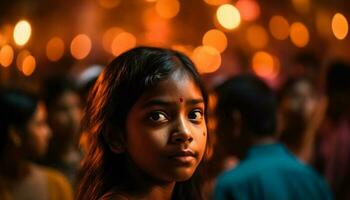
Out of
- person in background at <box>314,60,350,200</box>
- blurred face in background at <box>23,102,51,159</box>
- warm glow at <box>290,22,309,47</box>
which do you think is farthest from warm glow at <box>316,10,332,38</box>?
blurred face in background at <box>23,102,51,159</box>

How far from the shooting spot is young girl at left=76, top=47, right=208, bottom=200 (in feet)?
7.91

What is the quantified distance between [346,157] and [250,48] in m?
7.02

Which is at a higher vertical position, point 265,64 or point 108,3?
point 108,3

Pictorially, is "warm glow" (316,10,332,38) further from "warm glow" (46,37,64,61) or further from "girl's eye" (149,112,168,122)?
"girl's eye" (149,112,168,122)

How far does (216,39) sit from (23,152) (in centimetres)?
A: 947

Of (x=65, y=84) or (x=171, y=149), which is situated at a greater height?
(x=171, y=149)

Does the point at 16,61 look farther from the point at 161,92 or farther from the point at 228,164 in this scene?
the point at 161,92

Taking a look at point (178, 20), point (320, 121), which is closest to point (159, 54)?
point (320, 121)

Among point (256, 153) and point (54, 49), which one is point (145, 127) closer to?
point (256, 153)

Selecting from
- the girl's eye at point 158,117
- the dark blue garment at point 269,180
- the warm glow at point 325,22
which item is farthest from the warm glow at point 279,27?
the girl's eye at point 158,117

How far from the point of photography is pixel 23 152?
4.59m

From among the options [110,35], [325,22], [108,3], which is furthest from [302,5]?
[110,35]

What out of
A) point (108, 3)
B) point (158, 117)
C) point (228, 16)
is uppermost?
point (158, 117)

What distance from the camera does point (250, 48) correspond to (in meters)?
13.1
